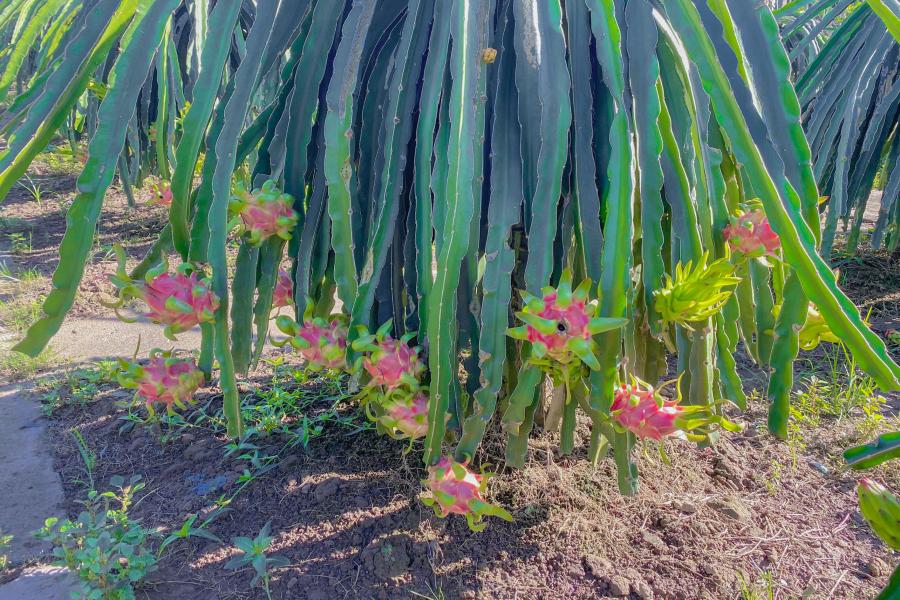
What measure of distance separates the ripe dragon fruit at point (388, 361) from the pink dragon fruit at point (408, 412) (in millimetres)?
25

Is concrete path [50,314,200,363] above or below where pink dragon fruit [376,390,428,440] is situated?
below

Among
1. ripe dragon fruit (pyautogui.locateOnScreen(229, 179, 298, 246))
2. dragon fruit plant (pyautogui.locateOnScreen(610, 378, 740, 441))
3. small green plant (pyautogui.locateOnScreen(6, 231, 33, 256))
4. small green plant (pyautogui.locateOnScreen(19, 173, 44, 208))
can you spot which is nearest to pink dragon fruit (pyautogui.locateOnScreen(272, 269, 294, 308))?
ripe dragon fruit (pyautogui.locateOnScreen(229, 179, 298, 246))

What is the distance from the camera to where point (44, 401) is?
2305mm

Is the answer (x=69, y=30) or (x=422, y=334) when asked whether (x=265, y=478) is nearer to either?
(x=422, y=334)

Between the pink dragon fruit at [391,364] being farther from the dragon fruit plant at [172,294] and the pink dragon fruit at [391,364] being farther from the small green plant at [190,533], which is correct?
the small green plant at [190,533]

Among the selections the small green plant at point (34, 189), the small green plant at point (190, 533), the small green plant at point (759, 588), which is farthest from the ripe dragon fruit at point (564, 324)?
the small green plant at point (34, 189)

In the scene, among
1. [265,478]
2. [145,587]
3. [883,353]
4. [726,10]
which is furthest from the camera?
[265,478]

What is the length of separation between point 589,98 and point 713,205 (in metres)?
0.34

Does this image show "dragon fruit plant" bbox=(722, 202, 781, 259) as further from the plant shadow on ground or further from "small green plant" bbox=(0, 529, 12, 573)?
"small green plant" bbox=(0, 529, 12, 573)

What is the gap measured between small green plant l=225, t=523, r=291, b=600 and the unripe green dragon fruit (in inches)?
47.6

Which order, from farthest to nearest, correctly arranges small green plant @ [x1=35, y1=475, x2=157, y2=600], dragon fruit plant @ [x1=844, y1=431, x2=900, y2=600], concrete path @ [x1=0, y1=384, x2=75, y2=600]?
1. concrete path @ [x1=0, y1=384, x2=75, y2=600]
2. small green plant @ [x1=35, y1=475, x2=157, y2=600]
3. dragon fruit plant @ [x1=844, y1=431, x2=900, y2=600]

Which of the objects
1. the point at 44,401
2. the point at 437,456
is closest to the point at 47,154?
the point at 44,401

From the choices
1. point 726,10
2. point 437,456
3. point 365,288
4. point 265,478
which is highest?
point 726,10

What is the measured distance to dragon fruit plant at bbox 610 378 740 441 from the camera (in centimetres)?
106
